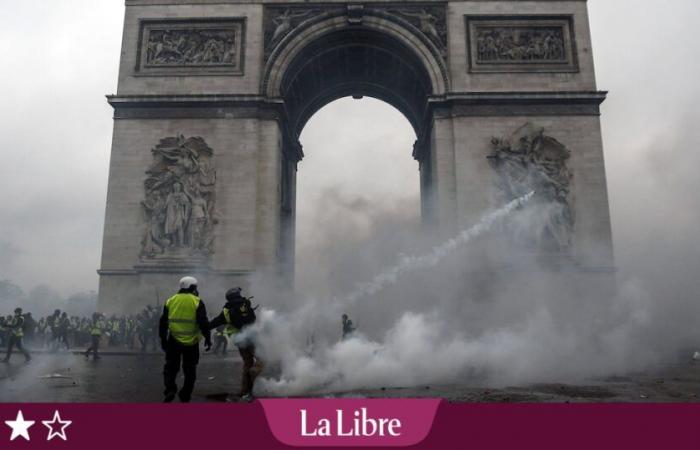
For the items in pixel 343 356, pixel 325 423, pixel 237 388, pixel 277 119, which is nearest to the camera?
pixel 325 423

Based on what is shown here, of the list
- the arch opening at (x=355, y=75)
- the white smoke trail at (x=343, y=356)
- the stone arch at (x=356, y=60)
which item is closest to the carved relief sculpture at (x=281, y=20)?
the stone arch at (x=356, y=60)

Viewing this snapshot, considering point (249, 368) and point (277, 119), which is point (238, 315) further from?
point (277, 119)

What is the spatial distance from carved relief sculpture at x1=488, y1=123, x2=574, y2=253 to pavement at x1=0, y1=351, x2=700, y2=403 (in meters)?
7.06

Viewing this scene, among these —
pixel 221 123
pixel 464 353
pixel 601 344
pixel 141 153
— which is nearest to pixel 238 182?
pixel 221 123

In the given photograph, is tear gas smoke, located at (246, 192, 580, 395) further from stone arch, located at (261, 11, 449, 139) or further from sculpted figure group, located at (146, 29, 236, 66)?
sculpted figure group, located at (146, 29, 236, 66)

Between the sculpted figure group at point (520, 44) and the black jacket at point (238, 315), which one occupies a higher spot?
the sculpted figure group at point (520, 44)

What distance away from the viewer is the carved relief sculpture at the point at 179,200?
18766 millimetres

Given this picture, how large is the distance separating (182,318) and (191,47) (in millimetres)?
16930

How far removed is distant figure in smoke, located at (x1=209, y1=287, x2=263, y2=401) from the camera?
7.16m

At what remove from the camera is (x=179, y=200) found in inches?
749

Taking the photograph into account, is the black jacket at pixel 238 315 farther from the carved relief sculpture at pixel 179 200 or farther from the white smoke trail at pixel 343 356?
the carved relief sculpture at pixel 179 200

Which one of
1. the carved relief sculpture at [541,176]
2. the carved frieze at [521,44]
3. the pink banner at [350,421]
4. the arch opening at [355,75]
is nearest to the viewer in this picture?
the pink banner at [350,421]

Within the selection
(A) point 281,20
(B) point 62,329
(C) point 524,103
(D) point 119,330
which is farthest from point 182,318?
(A) point 281,20

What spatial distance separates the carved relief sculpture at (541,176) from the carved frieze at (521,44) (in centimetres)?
266
